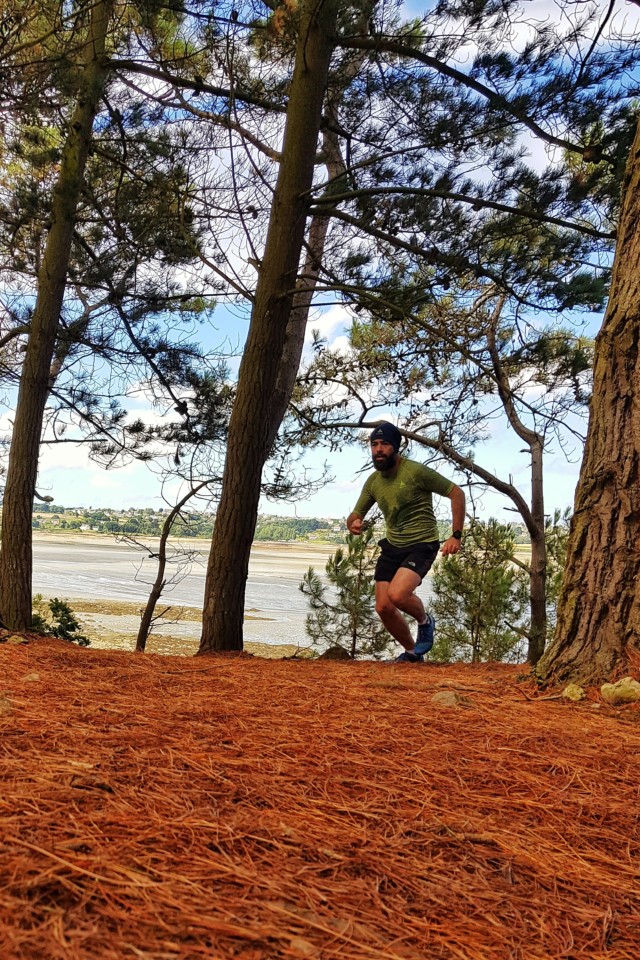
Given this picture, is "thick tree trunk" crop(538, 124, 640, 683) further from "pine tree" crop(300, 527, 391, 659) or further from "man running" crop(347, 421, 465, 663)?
"pine tree" crop(300, 527, 391, 659)

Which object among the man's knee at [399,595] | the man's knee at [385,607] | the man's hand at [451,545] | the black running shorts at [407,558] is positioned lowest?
the man's knee at [385,607]

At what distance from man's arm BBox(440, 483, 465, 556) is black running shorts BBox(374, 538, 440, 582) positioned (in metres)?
0.26

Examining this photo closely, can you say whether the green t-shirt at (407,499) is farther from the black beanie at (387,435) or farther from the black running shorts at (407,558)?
the black beanie at (387,435)

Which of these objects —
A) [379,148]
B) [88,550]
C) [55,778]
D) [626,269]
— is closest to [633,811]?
[55,778]

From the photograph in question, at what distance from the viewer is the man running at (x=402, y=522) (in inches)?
209

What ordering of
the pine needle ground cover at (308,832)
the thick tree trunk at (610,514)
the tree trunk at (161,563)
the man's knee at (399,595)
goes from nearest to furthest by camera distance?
the pine needle ground cover at (308,832)
the thick tree trunk at (610,514)
the man's knee at (399,595)
the tree trunk at (161,563)

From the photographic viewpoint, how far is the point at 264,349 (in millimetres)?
5590

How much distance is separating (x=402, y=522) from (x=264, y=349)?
1.75 metres

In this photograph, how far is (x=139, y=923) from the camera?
3.84ft

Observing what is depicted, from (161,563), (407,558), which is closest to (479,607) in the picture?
(161,563)

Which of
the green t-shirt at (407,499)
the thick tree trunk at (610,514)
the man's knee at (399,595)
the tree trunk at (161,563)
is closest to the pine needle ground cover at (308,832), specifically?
the thick tree trunk at (610,514)

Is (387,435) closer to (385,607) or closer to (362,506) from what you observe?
(362,506)

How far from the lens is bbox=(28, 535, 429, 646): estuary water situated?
14891 millimetres

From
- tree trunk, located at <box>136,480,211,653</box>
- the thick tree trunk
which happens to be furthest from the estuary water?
the thick tree trunk
